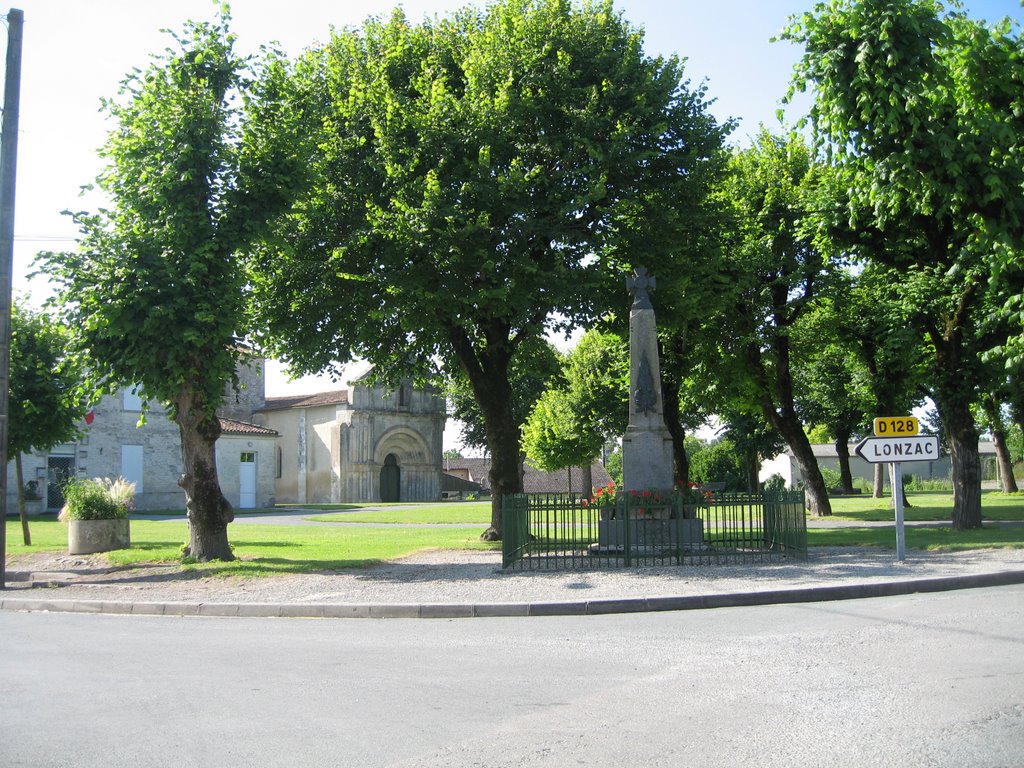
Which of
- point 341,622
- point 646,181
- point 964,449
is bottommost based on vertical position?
point 341,622

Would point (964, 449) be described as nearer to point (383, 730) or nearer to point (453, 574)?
point (453, 574)

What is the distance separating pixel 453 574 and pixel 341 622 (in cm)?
384

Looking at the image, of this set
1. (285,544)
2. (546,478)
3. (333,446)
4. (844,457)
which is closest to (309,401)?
(333,446)

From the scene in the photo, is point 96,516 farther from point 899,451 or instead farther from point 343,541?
point 899,451

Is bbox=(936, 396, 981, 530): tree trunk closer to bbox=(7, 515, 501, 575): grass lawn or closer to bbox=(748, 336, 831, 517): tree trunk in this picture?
bbox=(748, 336, 831, 517): tree trunk

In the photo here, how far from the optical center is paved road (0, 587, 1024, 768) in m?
4.98

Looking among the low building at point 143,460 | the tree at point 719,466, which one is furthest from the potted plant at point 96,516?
the tree at point 719,466

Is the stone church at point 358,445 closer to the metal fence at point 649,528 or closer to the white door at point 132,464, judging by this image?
the white door at point 132,464

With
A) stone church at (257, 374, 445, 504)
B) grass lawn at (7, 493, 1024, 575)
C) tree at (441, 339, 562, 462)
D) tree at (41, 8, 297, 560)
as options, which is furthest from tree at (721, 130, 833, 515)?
stone church at (257, 374, 445, 504)

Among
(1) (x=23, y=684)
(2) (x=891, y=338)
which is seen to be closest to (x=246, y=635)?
(1) (x=23, y=684)

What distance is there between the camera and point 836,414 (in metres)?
52.5

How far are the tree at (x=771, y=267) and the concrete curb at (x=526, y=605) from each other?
49.5 feet

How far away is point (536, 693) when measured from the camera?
6.40 metres

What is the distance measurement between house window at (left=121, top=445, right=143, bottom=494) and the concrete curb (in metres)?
32.4
